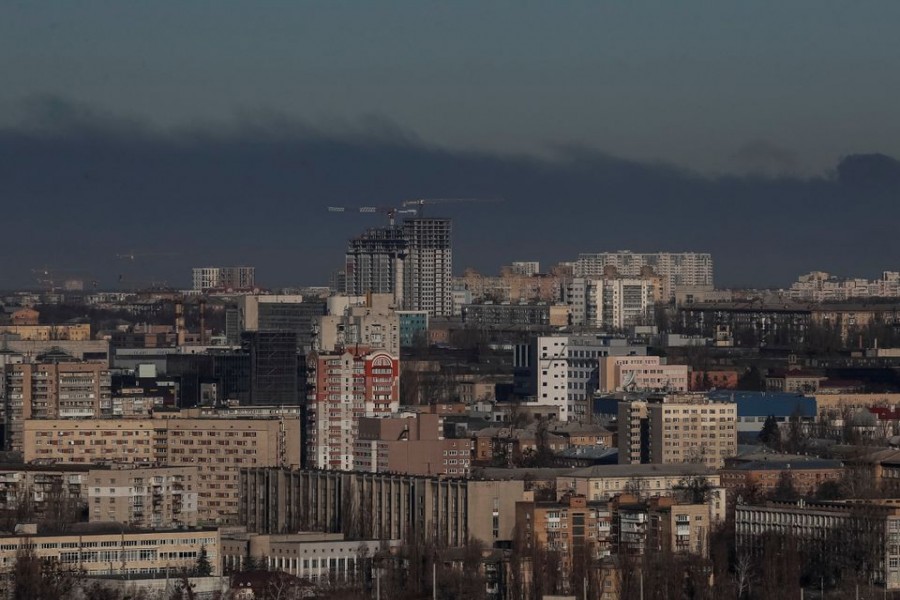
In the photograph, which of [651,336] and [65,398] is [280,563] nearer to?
[65,398]

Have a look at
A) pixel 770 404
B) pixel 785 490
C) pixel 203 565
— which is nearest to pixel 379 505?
pixel 203 565

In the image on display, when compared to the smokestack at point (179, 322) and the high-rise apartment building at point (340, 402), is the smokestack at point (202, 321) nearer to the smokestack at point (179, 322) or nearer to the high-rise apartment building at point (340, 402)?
the smokestack at point (179, 322)

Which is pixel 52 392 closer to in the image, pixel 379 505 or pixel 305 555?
pixel 379 505

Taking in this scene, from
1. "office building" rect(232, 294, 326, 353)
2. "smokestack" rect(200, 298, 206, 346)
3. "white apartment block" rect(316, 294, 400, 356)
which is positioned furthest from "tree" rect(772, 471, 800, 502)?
"smokestack" rect(200, 298, 206, 346)

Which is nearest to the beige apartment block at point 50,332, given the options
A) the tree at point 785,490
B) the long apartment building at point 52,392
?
the long apartment building at point 52,392

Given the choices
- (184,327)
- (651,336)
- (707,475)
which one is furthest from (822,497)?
(184,327)
